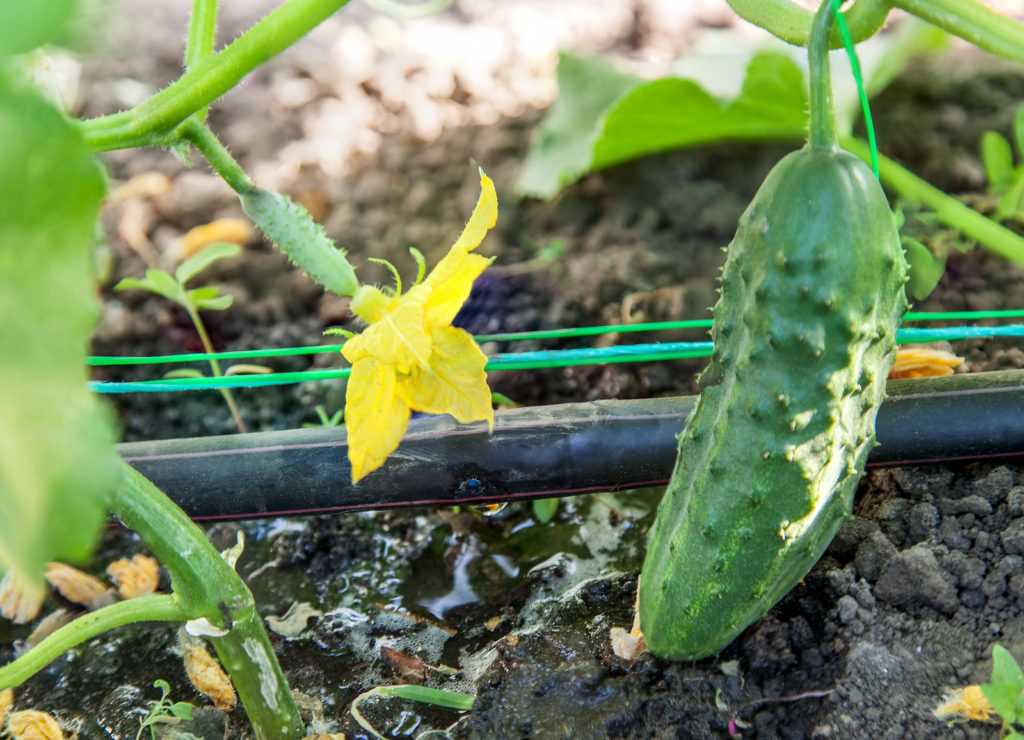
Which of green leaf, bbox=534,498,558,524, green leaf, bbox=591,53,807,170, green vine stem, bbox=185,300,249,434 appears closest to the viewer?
green leaf, bbox=534,498,558,524

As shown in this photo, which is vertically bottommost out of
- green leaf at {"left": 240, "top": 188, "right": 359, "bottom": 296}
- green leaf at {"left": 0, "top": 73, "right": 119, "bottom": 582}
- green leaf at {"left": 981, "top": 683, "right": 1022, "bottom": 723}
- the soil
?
the soil

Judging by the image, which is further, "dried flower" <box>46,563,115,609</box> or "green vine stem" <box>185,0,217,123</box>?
"dried flower" <box>46,563,115,609</box>

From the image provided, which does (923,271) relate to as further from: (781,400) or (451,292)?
(451,292)

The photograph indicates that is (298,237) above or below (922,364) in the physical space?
above

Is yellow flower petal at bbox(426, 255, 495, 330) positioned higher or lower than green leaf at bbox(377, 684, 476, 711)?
higher

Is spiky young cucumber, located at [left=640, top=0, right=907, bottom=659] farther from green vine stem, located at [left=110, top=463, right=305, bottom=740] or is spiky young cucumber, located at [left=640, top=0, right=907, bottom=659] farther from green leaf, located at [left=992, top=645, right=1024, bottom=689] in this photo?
green vine stem, located at [left=110, top=463, right=305, bottom=740]

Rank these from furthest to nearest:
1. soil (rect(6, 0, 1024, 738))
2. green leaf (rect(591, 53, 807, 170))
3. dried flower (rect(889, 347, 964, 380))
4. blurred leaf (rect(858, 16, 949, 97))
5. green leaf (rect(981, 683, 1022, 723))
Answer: blurred leaf (rect(858, 16, 949, 97))
green leaf (rect(591, 53, 807, 170))
dried flower (rect(889, 347, 964, 380))
soil (rect(6, 0, 1024, 738))
green leaf (rect(981, 683, 1022, 723))

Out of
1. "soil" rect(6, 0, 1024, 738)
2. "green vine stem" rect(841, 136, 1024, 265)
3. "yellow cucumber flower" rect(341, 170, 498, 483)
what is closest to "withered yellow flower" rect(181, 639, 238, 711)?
"soil" rect(6, 0, 1024, 738)

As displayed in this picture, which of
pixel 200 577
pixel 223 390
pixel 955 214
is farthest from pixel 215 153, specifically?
pixel 955 214
